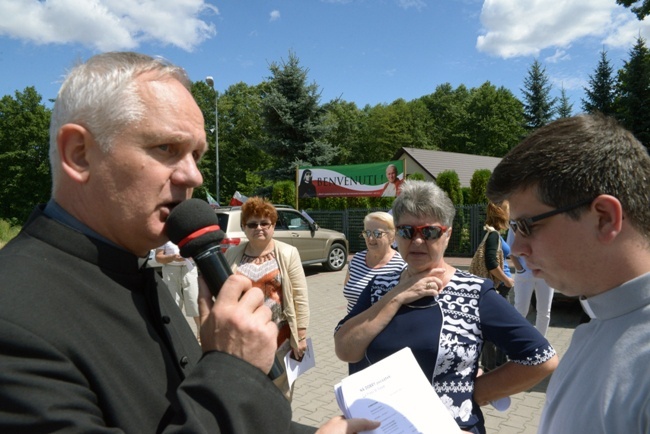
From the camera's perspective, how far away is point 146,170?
3.85 ft

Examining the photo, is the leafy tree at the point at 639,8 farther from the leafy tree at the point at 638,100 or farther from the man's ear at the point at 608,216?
the man's ear at the point at 608,216

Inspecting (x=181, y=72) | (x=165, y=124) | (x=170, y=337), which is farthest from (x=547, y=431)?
(x=181, y=72)

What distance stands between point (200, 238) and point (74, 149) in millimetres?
393

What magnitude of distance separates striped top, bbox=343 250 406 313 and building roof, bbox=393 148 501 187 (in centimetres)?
2579

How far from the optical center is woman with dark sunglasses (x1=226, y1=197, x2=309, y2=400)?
14.0ft

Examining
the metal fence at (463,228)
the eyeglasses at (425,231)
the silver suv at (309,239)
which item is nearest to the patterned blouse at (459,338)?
the eyeglasses at (425,231)

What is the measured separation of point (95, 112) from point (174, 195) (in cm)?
29

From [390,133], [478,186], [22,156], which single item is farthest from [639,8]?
[22,156]

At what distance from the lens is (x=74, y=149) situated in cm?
115

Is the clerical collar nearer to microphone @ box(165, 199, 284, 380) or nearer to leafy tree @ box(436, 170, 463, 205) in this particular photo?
microphone @ box(165, 199, 284, 380)

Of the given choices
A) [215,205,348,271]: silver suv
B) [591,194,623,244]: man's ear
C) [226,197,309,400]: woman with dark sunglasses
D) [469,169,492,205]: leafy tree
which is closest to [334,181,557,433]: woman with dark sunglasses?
[591,194,623,244]: man's ear

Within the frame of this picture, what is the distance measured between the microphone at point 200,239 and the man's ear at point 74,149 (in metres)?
0.25

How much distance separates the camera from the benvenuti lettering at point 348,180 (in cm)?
1752

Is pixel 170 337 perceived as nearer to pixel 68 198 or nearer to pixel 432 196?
pixel 68 198
